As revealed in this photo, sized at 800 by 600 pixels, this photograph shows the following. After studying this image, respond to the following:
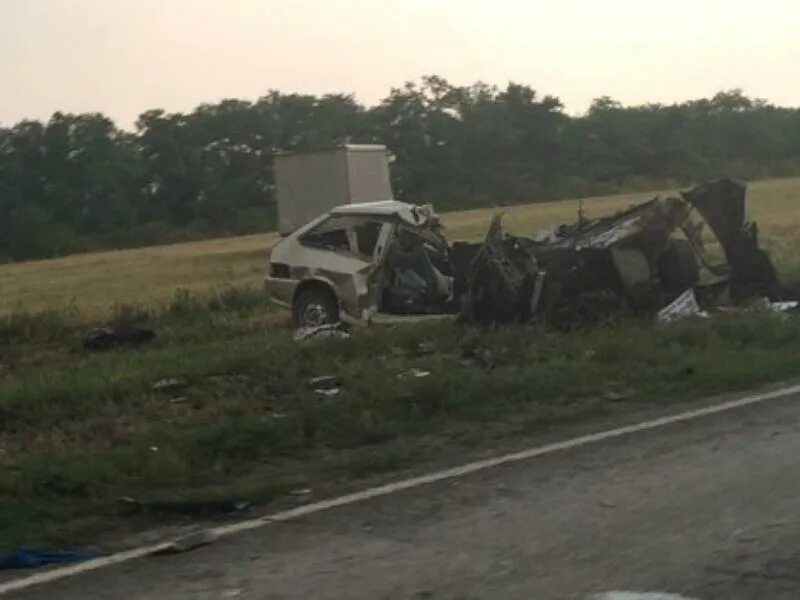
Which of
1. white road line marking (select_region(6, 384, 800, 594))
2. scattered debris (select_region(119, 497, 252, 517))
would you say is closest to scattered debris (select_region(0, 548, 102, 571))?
white road line marking (select_region(6, 384, 800, 594))

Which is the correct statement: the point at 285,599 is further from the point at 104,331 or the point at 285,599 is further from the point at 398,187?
the point at 398,187

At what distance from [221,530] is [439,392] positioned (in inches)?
149

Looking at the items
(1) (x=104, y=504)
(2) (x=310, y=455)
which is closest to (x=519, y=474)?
(2) (x=310, y=455)

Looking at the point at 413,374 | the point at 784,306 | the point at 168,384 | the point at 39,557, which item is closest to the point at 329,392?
the point at 413,374

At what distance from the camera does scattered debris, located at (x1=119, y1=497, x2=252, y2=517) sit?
7084 mm

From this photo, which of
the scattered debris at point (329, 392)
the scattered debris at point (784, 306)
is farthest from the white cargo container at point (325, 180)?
the scattered debris at point (329, 392)

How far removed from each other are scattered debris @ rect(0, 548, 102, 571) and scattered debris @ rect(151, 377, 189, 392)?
485 centimetres

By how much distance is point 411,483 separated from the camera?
7453 mm

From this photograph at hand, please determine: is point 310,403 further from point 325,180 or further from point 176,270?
point 176,270

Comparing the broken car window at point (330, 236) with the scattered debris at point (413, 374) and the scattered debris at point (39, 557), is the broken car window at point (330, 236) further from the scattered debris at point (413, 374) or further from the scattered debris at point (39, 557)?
the scattered debris at point (39, 557)

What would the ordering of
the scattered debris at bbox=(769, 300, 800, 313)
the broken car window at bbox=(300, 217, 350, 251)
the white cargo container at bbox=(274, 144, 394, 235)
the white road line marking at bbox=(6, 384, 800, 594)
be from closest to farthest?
the white road line marking at bbox=(6, 384, 800, 594) → the scattered debris at bbox=(769, 300, 800, 313) → the broken car window at bbox=(300, 217, 350, 251) → the white cargo container at bbox=(274, 144, 394, 235)

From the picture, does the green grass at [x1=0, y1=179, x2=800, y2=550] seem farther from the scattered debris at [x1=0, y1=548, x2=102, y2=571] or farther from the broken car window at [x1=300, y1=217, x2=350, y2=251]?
the broken car window at [x1=300, y1=217, x2=350, y2=251]

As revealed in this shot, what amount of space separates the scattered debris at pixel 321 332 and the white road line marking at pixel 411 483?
17.3ft

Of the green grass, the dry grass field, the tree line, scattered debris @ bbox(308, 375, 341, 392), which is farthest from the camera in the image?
the tree line
